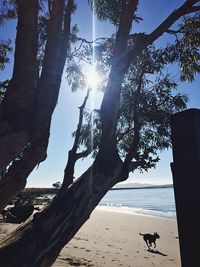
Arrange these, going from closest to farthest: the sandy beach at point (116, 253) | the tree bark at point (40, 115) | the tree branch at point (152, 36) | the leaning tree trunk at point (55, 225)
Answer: the leaning tree trunk at point (55, 225) < the tree bark at point (40, 115) < the tree branch at point (152, 36) < the sandy beach at point (116, 253)

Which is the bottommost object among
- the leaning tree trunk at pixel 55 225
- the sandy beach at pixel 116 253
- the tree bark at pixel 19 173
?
the sandy beach at pixel 116 253

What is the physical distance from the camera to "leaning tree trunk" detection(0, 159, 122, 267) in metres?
3.54

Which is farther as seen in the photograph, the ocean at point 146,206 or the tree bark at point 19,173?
the ocean at point 146,206

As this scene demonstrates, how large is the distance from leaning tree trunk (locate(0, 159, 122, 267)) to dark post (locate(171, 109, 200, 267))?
2.31m

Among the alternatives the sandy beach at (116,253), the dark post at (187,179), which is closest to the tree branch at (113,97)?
the dark post at (187,179)

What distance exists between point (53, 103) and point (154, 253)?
8.51 metres

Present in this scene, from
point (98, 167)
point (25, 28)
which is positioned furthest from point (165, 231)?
point (25, 28)

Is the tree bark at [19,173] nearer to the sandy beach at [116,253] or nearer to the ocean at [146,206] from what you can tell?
the sandy beach at [116,253]

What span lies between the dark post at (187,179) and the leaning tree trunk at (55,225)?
231 cm

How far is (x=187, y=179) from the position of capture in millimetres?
1736

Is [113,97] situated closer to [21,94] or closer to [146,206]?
[21,94]

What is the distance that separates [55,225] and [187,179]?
2538 mm

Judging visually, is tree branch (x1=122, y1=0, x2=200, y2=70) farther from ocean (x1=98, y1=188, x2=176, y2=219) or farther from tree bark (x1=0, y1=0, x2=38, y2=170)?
ocean (x1=98, y1=188, x2=176, y2=219)

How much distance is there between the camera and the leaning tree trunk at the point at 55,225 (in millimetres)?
3541
